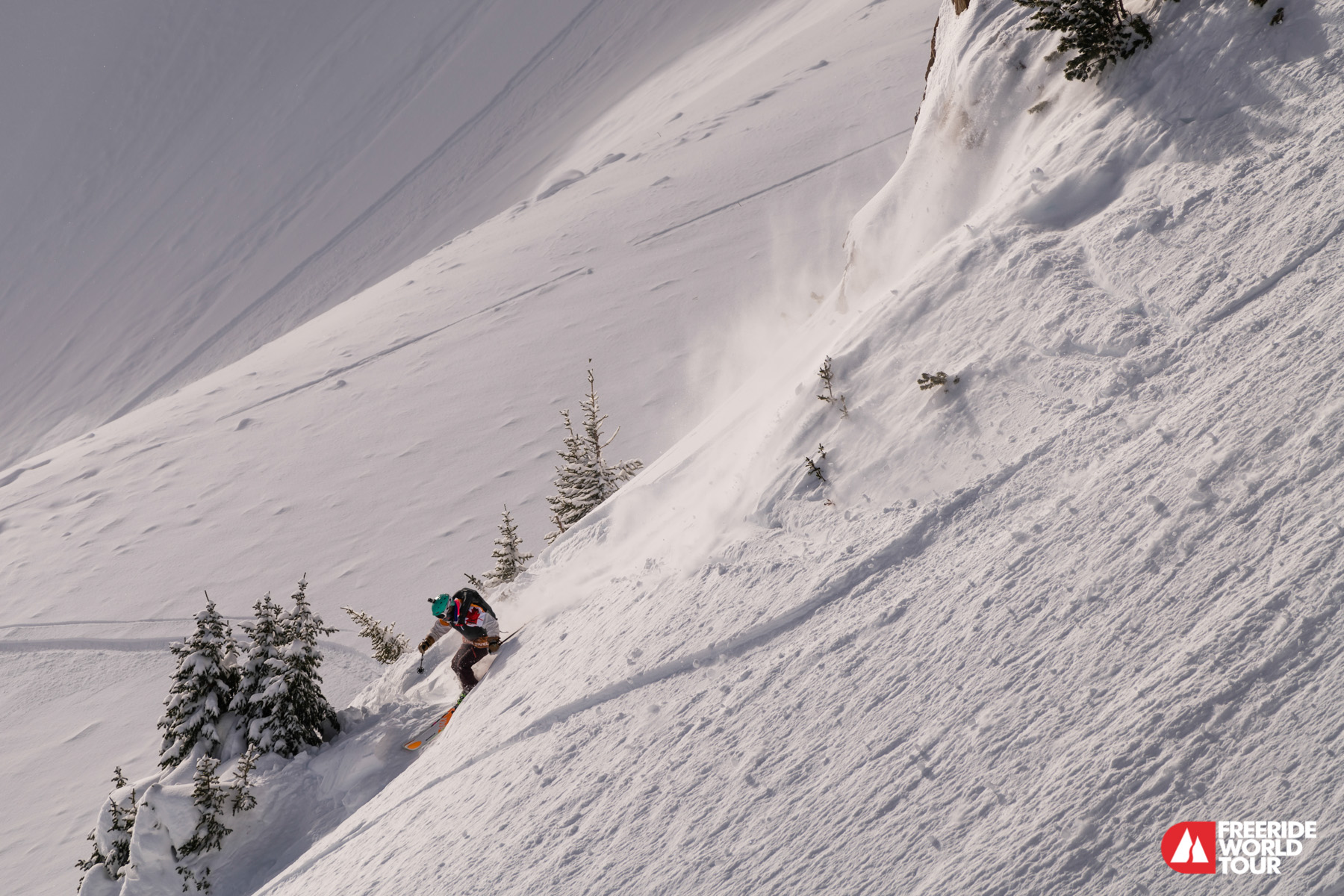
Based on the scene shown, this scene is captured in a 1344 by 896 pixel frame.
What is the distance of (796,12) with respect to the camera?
36.0 m

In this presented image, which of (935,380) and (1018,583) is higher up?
(935,380)

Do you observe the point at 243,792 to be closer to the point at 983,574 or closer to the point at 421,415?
the point at 983,574

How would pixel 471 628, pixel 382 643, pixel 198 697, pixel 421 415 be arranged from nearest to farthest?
pixel 471 628, pixel 198 697, pixel 382 643, pixel 421 415

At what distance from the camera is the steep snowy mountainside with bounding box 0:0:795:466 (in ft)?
121

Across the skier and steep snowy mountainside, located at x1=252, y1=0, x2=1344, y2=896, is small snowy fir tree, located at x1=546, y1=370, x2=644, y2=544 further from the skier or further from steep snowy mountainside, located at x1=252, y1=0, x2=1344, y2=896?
steep snowy mountainside, located at x1=252, y1=0, x2=1344, y2=896

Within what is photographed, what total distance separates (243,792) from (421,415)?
1160cm

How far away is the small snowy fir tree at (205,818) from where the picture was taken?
265 inches

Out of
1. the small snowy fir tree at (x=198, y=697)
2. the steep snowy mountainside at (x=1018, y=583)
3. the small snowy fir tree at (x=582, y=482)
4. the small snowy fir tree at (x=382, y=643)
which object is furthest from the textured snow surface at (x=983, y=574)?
the small snowy fir tree at (x=582, y=482)

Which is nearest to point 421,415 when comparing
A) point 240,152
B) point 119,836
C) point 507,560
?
point 507,560

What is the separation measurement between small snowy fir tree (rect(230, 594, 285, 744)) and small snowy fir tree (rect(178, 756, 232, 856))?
74 centimetres

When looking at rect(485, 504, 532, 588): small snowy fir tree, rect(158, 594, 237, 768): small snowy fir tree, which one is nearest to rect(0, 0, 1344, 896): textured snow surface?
rect(158, 594, 237, 768): small snowy fir tree

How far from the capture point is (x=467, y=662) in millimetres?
7359

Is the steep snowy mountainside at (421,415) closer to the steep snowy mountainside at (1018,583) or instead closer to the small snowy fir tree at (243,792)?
the small snowy fir tree at (243,792)

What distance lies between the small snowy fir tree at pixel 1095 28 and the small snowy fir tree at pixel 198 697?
888 centimetres
